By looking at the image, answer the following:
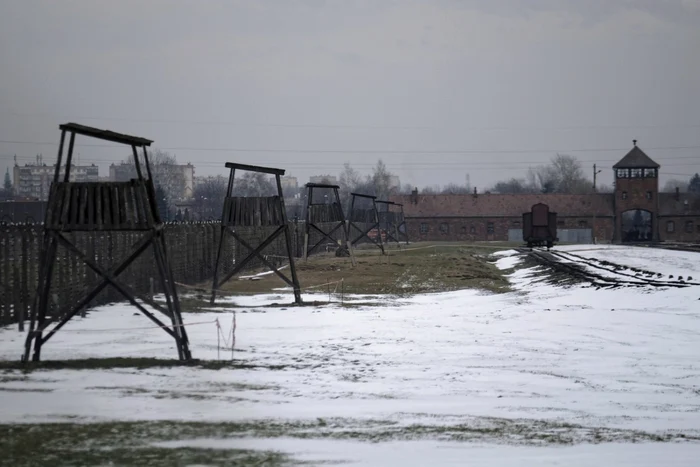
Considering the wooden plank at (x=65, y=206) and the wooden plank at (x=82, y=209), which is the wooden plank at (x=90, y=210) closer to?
the wooden plank at (x=82, y=209)

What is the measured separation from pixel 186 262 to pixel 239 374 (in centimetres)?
1634

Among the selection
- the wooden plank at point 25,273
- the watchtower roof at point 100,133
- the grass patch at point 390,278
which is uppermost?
the watchtower roof at point 100,133

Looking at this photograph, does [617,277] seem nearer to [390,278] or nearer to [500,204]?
[390,278]

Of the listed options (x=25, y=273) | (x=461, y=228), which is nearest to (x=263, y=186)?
(x=461, y=228)

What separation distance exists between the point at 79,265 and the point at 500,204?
77.5 m

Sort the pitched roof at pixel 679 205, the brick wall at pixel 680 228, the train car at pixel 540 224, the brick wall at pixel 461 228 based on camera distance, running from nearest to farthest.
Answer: the train car at pixel 540 224 < the brick wall at pixel 680 228 < the pitched roof at pixel 679 205 < the brick wall at pixel 461 228

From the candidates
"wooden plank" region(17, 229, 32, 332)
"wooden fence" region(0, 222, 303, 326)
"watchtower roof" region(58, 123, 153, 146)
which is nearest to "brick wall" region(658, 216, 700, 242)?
"wooden fence" region(0, 222, 303, 326)

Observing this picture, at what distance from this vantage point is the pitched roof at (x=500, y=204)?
92250 millimetres

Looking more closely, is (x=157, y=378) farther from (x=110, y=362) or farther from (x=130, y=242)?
(x=130, y=242)

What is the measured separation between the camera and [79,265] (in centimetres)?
2091

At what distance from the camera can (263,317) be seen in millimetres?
19062

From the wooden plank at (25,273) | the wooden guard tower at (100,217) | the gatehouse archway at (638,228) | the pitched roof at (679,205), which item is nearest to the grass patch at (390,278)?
the wooden plank at (25,273)

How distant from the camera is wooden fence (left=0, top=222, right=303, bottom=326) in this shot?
57.4ft

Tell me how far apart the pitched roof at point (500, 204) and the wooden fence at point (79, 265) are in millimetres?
64756
